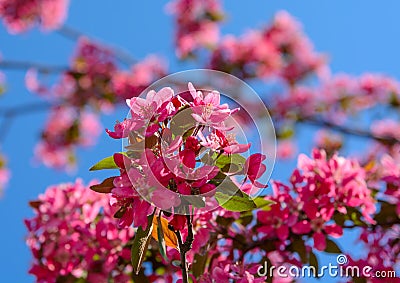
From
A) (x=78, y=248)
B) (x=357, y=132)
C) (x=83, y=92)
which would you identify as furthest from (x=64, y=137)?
(x=78, y=248)

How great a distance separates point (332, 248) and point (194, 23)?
4908mm

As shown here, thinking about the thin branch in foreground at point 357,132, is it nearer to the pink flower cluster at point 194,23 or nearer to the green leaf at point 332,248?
the green leaf at point 332,248

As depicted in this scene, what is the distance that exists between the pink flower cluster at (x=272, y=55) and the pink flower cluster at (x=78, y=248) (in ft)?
13.6

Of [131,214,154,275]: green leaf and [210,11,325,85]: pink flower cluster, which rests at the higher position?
[210,11,325,85]: pink flower cluster

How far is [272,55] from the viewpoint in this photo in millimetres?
6105

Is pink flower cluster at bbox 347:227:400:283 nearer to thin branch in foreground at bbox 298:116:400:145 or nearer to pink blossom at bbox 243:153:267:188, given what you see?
pink blossom at bbox 243:153:267:188

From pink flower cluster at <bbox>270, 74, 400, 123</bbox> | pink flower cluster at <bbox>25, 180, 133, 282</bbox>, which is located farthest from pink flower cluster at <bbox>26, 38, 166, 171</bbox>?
pink flower cluster at <bbox>25, 180, 133, 282</bbox>

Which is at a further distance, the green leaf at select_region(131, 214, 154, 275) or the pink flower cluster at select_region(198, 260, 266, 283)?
the pink flower cluster at select_region(198, 260, 266, 283)

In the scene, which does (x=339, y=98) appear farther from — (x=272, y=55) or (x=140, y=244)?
(x=140, y=244)

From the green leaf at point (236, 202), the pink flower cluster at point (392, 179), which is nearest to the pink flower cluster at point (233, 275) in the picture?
the green leaf at point (236, 202)

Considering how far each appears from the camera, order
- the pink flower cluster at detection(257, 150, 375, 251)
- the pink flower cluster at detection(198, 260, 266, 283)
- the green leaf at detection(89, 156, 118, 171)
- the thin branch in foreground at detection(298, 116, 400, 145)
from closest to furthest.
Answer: the green leaf at detection(89, 156, 118, 171) → the pink flower cluster at detection(198, 260, 266, 283) → the pink flower cluster at detection(257, 150, 375, 251) → the thin branch in foreground at detection(298, 116, 400, 145)

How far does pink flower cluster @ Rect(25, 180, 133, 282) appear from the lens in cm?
166

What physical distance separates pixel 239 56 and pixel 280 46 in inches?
29.2

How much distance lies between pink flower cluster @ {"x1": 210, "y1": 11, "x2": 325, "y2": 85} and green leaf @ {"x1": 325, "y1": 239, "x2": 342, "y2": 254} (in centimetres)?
425
